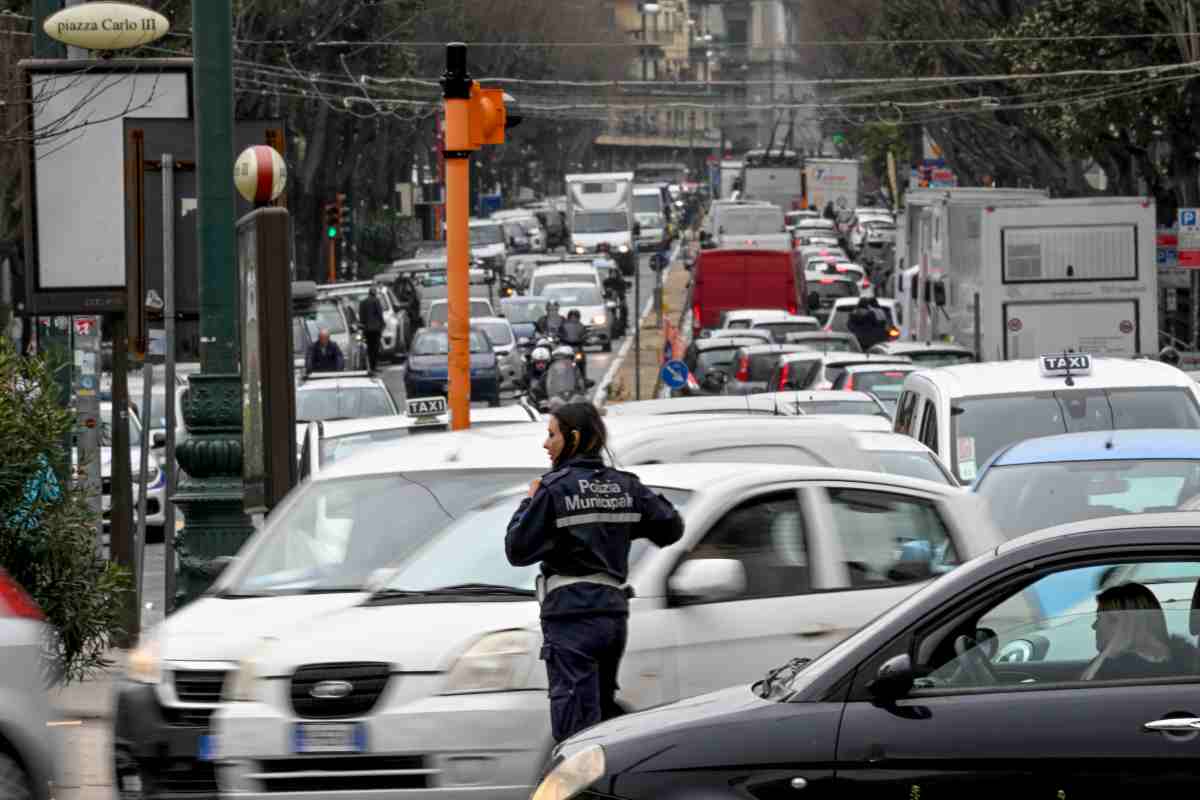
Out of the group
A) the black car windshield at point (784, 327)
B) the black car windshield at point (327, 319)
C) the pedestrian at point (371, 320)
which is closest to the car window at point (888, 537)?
the black car windshield at point (784, 327)

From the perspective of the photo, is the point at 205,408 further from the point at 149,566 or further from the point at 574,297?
the point at 574,297

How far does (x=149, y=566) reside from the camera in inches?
824

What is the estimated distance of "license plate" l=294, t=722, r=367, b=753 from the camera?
25.9 ft

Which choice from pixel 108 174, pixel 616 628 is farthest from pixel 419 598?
pixel 108 174

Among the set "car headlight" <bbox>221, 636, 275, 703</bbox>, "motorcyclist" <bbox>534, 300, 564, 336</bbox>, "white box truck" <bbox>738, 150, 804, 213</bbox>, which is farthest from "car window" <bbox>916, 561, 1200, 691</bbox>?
"white box truck" <bbox>738, 150, 804, 213</bbox>

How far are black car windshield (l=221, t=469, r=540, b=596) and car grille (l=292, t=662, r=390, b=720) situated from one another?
139cm

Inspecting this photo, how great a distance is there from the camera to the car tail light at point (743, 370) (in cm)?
2914

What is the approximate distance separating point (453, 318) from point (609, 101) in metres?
94.4

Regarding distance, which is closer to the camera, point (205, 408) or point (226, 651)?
point (226, 651)

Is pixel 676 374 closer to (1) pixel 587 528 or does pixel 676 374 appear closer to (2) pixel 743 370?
(2) pixel 743 370

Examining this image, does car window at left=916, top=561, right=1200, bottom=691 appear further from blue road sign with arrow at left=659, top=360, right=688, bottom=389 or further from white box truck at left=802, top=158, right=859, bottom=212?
white box truck at left=802, top=158, right=859, bottom=212

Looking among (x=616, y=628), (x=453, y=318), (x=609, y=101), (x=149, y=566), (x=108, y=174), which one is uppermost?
(x=609, y=101)

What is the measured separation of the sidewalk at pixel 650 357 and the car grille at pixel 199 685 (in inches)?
952

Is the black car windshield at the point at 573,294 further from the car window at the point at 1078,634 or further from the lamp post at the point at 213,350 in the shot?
the car window at the point at 1078,634
